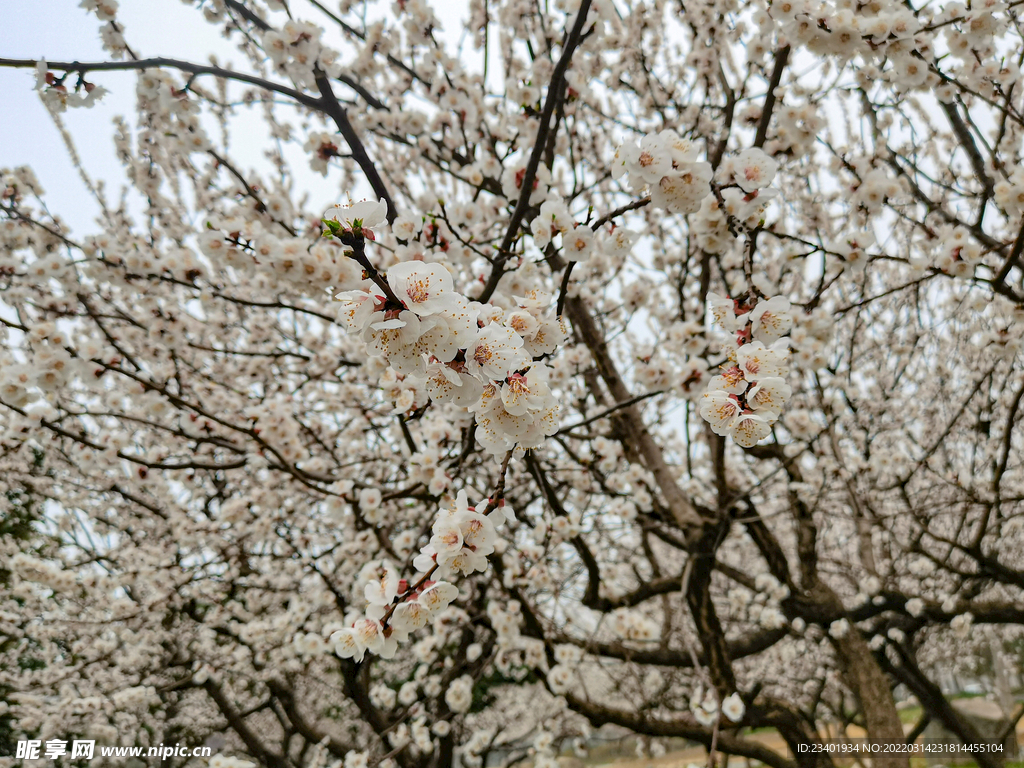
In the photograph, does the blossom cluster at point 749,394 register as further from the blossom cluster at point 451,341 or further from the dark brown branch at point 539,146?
the dark brown branch at point 539,146

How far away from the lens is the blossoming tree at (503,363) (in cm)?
143

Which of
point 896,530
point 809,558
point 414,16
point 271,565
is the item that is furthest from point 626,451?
point 896,530

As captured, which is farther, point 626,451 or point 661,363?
point 626,451

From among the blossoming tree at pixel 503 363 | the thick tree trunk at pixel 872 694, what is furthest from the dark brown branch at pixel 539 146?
the thick tree trunk at pixel 872 694

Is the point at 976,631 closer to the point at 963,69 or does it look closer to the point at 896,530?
the point at 896,530

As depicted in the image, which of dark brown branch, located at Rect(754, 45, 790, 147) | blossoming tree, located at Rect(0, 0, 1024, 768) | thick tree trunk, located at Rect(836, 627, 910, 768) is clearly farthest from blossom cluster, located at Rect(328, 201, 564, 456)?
thick tree trunk, located at Rect(836, 627, 910, 768)

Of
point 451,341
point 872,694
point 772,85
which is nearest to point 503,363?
point 451,341

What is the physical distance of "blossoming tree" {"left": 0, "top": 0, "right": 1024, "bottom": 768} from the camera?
143 cm

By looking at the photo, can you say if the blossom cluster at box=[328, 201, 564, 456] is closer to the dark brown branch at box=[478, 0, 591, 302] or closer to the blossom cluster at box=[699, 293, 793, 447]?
the blossom cluster at box=[699, 293, 793, 447]

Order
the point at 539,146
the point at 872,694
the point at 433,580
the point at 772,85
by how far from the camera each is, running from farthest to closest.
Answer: the point at 872,694
the point at 772,85
the point at 539,146
the point at 433,580

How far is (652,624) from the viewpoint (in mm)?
3598

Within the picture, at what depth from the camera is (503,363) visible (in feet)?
3.08

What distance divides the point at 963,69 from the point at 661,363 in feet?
7.00

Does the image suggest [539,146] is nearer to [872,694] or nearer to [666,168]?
[666,168]
